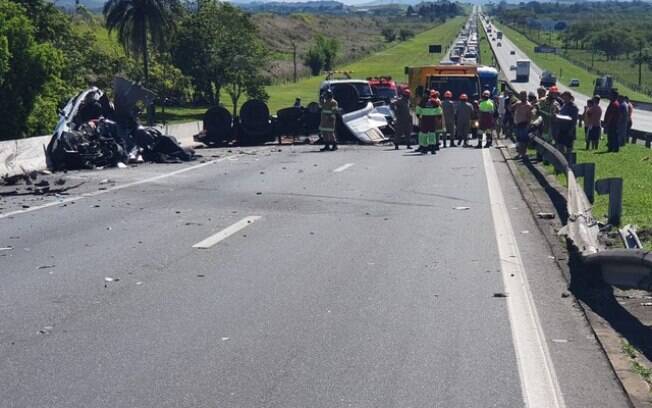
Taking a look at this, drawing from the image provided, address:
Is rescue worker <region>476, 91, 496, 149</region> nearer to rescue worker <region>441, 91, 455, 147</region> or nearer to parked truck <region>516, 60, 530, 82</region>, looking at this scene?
rescue worker <region>441, 91, 455, 147</region>

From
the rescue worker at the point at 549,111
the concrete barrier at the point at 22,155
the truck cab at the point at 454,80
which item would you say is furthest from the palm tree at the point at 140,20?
the concrete barrier at the point at 22,155

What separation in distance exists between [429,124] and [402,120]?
259cm

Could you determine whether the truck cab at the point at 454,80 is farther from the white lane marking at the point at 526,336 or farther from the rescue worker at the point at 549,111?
the white lane marking at the point at 526,336

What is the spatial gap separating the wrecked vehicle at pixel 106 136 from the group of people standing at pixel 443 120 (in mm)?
6532

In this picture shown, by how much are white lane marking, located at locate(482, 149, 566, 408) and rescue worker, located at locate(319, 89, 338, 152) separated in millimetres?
15380

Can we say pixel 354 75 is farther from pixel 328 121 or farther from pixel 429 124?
pixel 429 124

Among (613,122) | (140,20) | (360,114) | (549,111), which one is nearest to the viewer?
(549,111)

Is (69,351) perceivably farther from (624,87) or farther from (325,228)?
(624,87)

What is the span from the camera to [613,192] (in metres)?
13.3

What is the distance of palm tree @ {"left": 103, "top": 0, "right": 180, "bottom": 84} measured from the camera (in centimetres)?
5331

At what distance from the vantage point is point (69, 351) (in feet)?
24.6

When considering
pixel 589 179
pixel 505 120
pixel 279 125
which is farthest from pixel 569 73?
pixel 589 179

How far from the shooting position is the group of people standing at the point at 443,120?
28203 mm

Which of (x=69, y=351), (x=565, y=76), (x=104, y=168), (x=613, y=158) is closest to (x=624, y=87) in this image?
(x=565, y=76)
